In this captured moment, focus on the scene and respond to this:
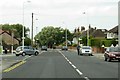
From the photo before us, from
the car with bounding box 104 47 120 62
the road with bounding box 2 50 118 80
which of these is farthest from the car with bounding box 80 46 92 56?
the road with bounding box 2 50 118 80

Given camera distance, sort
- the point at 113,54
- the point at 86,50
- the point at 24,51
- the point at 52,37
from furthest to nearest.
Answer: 1. the point at 52,37
2. the point at 86,50
3. the point at 24,51
4. the point at 113,54

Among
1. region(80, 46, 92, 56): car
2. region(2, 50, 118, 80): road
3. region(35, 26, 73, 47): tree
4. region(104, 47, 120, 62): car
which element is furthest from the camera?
region(35, 26, 73, 47): tree

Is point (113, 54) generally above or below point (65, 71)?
above

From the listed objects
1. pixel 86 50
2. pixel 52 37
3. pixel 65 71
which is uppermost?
pixel 52 37

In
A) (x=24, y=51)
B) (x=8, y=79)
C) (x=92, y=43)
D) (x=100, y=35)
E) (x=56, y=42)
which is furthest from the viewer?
(x=56, y=42)

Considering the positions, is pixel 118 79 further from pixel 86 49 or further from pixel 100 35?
pixel 100 35

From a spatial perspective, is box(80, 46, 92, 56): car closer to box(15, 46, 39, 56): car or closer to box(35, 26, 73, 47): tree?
box(15, 46, 39, 56): car

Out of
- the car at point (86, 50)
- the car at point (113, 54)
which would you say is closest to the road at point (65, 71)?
the car at point (113, 54)

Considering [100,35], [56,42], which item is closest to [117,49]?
[100,35]

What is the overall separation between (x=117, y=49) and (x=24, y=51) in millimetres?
24096

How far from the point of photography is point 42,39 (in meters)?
193

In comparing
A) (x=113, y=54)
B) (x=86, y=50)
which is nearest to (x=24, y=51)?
(x=86, y=50)

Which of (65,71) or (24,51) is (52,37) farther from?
(65,71)

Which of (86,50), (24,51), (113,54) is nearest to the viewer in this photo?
(113,54)
